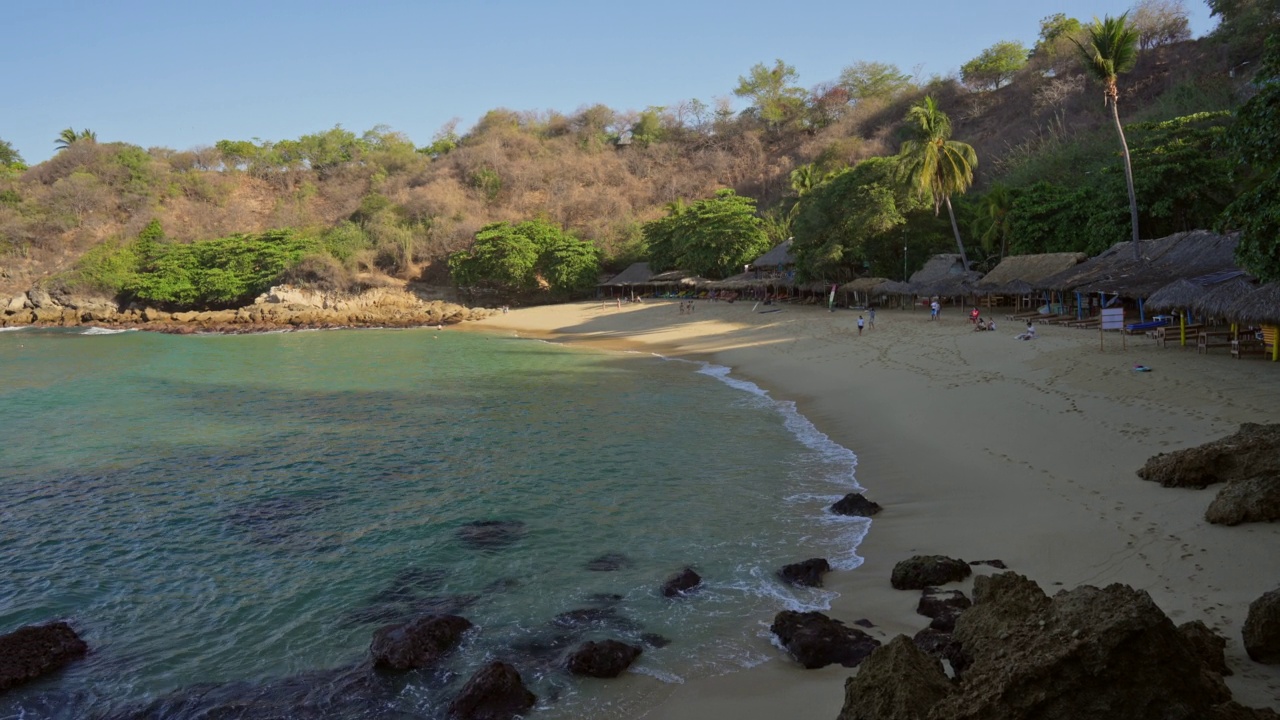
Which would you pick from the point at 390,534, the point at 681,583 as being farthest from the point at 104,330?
the point at 681,583

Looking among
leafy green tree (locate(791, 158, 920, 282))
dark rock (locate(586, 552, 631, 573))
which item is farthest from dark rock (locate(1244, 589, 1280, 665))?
leafy green tree (locate(791, 158, 920, 282))

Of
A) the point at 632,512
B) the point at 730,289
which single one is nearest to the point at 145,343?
the point at 730,289

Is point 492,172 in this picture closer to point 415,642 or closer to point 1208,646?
point 415,642

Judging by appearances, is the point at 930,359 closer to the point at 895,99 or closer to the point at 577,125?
the point at 895,99

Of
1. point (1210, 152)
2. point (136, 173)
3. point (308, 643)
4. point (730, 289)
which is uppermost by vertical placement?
point (136, 173)

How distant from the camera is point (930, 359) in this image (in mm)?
19531

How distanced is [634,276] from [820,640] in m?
44.9

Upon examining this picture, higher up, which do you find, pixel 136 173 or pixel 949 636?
pixel 136 173

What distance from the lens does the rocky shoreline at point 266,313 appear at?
48062 millimetres

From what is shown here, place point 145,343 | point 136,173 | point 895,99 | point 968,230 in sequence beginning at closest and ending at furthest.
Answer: point 968,230
point 145,343
point 895,99
point 136,173

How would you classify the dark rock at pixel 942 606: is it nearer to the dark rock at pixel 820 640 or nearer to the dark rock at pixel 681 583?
the dark rock at pixel 820 640

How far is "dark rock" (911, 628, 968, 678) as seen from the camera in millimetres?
5156

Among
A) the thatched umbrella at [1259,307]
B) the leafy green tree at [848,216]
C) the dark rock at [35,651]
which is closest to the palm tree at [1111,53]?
the thatched umbrella at [1259,307]

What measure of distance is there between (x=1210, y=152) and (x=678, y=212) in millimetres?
30451
